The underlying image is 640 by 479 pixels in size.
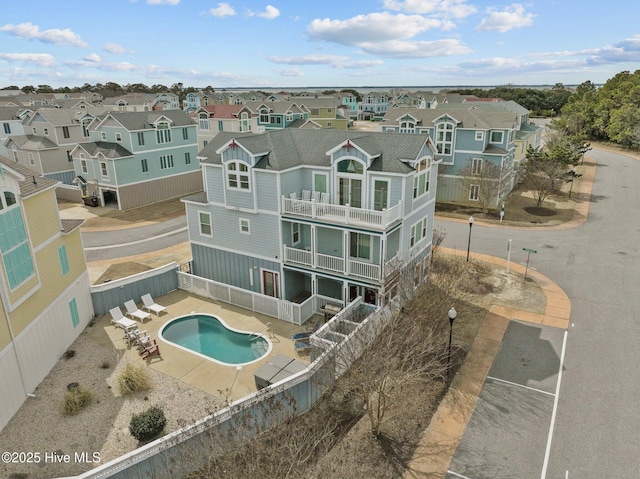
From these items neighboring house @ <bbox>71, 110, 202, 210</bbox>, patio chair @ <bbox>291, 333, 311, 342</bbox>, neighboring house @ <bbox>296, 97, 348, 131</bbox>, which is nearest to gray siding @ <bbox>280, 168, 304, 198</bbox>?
patio chair @ <bbox>291, 333, 311, 342</bbox>

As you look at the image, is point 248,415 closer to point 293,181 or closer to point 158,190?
point 293,181

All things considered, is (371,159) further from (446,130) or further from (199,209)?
(446,130)

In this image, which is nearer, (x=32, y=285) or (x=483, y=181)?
(x=32, y=285)

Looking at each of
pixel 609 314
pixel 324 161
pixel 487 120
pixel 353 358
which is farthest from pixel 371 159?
pixel 487 120

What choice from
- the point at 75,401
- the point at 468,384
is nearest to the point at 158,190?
the point at 75,401

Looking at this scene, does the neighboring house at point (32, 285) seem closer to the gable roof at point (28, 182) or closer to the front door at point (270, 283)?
the gable roof at point (28, 182)

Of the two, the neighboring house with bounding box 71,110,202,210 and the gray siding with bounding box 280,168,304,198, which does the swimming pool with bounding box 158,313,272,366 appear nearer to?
the gray siding with bounding box 280,168,304,198
